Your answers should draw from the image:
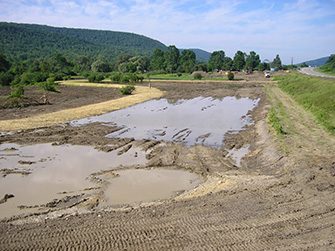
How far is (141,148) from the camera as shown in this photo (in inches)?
576

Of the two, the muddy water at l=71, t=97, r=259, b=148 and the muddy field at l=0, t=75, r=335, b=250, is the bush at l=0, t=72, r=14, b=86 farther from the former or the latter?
the muddy field at l=0, t=75, r=335, b=250

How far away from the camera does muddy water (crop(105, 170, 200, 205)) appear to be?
9.45m

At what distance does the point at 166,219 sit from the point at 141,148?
731cm

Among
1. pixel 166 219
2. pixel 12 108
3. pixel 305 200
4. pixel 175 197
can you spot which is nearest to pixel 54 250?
pixel 166 219

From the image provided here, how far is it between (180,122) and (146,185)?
37.4ft

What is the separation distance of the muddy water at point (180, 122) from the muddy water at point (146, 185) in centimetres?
433

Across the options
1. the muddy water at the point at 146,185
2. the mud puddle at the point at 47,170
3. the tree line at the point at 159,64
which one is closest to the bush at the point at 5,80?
the tree line at the point at 159,64

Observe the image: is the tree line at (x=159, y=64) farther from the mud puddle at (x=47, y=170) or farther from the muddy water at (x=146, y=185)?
the muddy water at (x=146, y=185)

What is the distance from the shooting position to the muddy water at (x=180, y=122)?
1713cm

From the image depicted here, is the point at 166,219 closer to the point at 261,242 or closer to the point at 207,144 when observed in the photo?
the point at 261,242

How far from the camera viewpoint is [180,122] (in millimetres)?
21406

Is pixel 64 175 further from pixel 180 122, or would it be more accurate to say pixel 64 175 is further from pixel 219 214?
pixel 180 122

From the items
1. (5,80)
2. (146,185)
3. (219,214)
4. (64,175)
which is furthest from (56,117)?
(5,80)

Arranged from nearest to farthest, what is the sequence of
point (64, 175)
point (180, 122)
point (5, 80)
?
point (64, 175) < point (180, 122) < point (5, 80)
